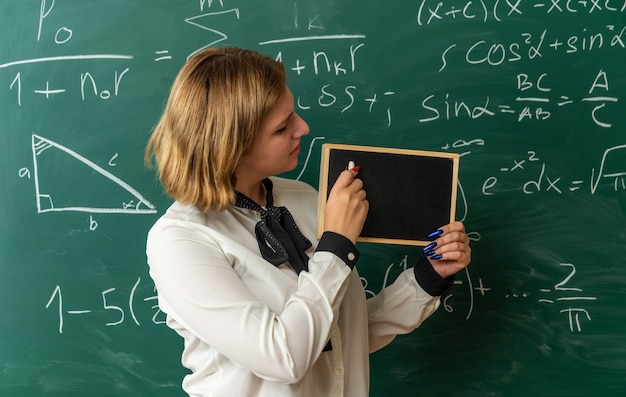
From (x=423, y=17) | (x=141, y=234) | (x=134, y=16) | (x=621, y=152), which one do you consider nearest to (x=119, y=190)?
(x=141, y=234)

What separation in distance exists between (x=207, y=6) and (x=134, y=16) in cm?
21

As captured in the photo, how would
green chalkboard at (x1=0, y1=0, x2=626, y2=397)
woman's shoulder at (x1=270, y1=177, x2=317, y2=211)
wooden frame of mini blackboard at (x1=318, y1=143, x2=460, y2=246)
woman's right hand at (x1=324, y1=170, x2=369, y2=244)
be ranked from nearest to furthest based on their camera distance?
woman's right hand at (x1=324, y1=170, x2=369, y2=244), wooden frame of mini blackboard at (x1=318, y1=143, x2=460, y2=246), woman's shoulder at (x1=270, y1=177, x2=317, y2=211), green chalkboard at (x1=0, y1=0, x2=626, y2=397)

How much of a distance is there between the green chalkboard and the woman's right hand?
59 cm

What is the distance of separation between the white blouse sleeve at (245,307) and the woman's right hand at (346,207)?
6cm

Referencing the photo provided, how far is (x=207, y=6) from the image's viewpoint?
190cm

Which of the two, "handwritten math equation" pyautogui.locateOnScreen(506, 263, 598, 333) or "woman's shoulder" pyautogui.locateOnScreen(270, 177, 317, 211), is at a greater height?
"woman's shoulder" pyautogui.locateOnScreen(270, 177, 317, 211)

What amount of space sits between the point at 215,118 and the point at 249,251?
0.26m

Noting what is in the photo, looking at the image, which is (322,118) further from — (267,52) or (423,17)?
(423,17)

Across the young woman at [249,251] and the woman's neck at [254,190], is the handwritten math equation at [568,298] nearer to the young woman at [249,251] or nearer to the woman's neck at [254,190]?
the young woman at [249,251]

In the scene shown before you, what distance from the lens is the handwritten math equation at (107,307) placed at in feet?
Result: 6.36

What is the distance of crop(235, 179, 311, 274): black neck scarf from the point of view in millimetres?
1354

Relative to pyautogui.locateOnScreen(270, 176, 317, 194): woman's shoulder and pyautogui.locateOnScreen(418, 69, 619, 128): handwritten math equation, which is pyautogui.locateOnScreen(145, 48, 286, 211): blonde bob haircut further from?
pyautogui.locateOnScreen(418, 69, 619, 128): handwritten math equation

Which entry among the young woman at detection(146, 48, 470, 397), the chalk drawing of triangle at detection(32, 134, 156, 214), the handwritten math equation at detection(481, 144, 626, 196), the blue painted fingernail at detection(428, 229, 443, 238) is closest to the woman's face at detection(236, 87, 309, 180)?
the young woman at detection(146, 48, 470, 397)

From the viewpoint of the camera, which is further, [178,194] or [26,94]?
[26,94]
